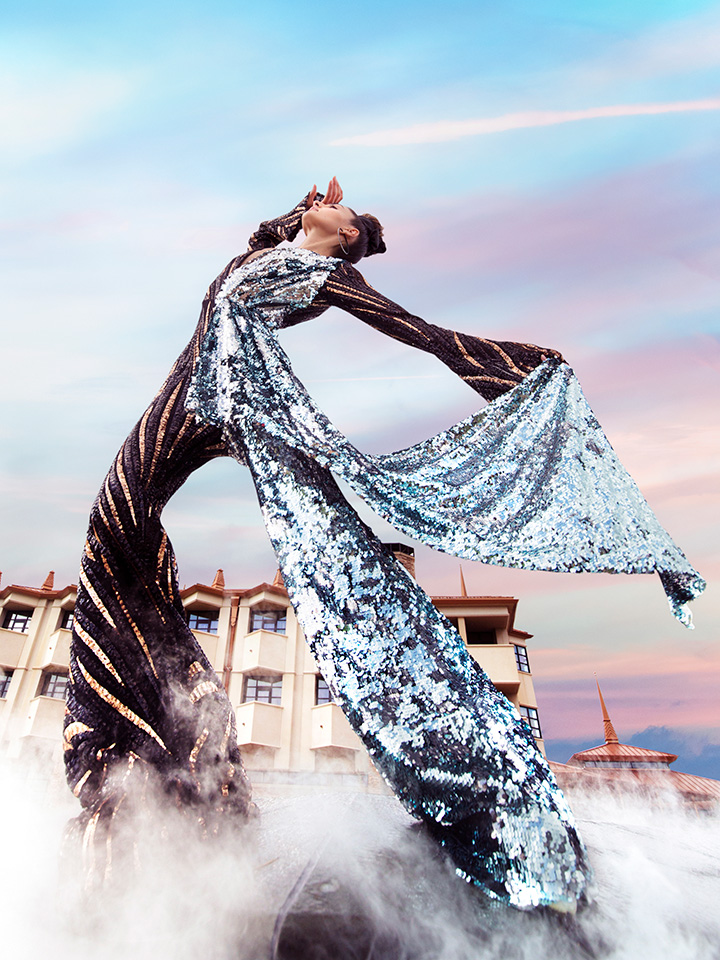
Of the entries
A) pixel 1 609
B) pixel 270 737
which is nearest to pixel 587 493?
pixel 270 737

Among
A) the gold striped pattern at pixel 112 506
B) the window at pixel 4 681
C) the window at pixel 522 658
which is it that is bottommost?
the gold striped pattern at pixel 112 506

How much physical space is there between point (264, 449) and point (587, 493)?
112 centimetres

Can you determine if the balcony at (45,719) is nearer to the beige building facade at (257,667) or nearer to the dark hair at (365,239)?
the beige building facade at (257,667)

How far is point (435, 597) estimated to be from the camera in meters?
16.2

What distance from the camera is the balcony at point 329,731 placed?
45.8ft

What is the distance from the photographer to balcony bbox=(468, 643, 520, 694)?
1431cm

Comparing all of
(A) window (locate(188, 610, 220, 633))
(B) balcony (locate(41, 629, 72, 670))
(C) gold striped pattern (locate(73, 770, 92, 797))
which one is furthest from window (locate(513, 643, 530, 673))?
(C) gold striped pattern (locate(73, 770, 92, 797))

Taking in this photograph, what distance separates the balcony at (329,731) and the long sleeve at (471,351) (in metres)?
13.1

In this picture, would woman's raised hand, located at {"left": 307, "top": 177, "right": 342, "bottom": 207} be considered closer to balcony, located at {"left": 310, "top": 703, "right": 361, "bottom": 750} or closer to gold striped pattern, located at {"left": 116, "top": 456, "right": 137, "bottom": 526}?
gold striped pattern, located at {"left": 116, "top": 456, "right": 137, "bottom": 526}

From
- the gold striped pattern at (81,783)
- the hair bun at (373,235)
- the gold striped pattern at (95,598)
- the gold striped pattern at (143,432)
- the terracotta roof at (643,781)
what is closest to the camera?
the gold striped pattern at (81,783)

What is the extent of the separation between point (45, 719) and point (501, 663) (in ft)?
→ 37.9

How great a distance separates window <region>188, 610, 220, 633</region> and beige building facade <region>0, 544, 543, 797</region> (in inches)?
1.1

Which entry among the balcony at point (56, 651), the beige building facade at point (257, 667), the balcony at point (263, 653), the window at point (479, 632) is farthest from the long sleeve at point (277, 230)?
the balcony at point (56, 651)

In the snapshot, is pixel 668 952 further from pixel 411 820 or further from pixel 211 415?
pixel 211 415
